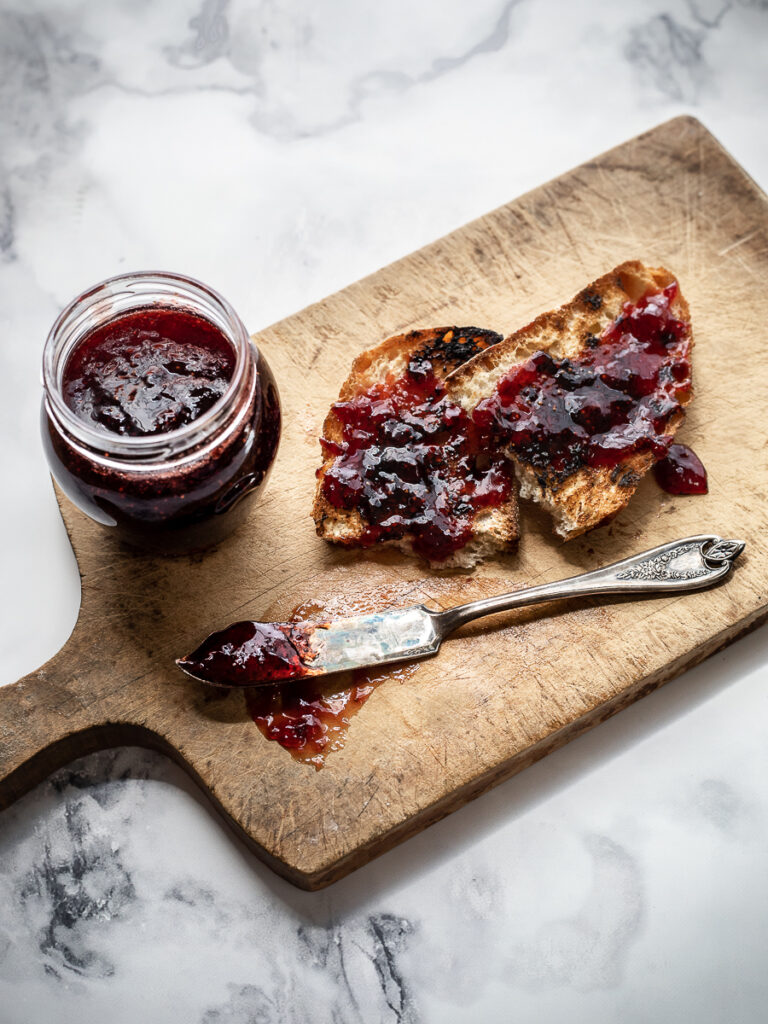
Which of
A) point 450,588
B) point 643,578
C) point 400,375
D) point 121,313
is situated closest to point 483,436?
point 400,375

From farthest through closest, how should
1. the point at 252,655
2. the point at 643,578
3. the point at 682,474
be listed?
the point at 682,474, the point at 643,578, the point at 252,655

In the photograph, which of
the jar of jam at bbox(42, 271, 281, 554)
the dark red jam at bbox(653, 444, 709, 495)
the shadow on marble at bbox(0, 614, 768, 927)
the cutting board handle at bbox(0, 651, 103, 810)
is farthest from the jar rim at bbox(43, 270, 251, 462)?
the dark red jam at bbox(653, 444, 709, 495)

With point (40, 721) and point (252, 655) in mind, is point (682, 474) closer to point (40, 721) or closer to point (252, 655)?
point (252, 655)

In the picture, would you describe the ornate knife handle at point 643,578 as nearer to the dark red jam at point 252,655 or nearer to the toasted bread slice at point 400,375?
the toasted bread slice at point 400,375

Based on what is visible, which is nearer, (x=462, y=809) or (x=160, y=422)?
(x=160, y=422)

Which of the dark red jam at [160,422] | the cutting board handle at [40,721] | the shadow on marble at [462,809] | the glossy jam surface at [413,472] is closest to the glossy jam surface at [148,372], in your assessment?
the dark red jam at [160,422]

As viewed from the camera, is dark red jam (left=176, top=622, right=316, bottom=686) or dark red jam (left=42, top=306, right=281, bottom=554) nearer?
dark red jam (left=42, top=306, right=281, bottom=554)

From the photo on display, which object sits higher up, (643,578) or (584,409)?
(584,409)

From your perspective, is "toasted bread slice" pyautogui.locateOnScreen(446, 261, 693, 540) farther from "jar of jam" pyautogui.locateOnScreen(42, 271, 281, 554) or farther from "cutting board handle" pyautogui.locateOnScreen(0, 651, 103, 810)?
"cutting board handle" pyautogui.locateOnScreen(0, 651, 103, 810)
